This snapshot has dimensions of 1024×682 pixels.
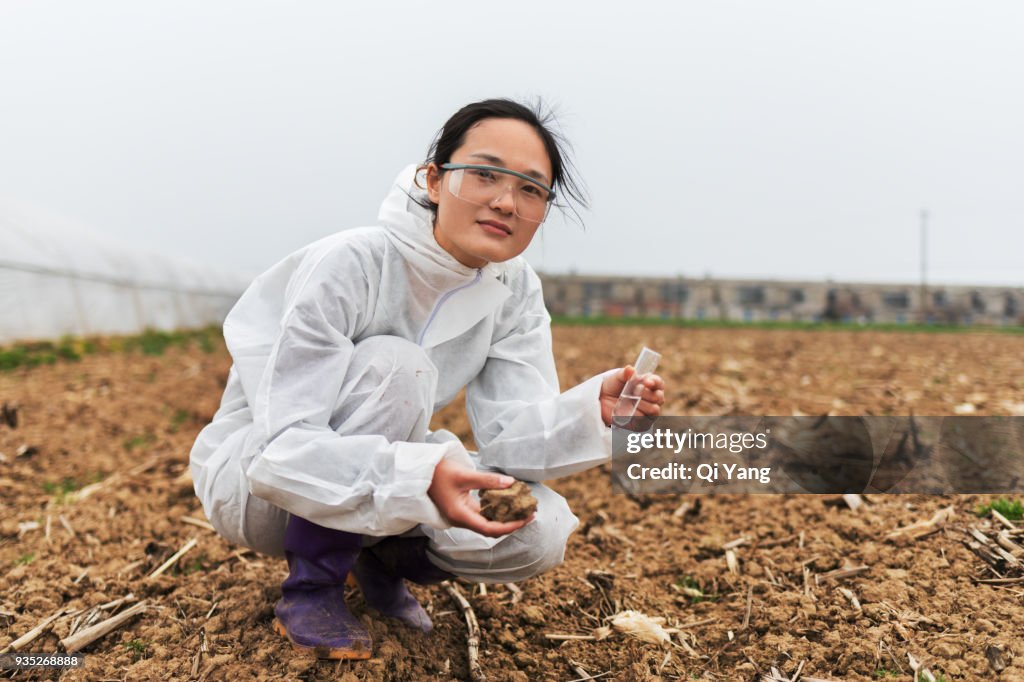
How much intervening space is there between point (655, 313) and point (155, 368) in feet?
78.2

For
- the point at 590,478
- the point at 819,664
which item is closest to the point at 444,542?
the point at 819,664

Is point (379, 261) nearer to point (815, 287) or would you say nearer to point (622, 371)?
point (622, 371)

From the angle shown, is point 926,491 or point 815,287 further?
point 815,287

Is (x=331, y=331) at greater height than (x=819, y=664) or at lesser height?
greater

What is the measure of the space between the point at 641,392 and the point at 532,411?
1.02ft

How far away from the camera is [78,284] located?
10.6m

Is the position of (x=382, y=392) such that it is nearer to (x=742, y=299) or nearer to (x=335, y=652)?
(x=335, y=652)

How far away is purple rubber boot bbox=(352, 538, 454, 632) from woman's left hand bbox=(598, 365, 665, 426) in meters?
0.60

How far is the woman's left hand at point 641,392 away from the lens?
66.0 inches

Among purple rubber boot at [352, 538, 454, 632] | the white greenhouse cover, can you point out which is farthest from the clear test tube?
the white greenhouse cover

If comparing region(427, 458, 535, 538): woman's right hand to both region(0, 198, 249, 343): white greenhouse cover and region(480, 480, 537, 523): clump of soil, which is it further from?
region(0, 198, 249, 343): white greenhouse cover

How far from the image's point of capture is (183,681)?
181 centimetres

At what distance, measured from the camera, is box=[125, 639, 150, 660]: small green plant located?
6.57ft

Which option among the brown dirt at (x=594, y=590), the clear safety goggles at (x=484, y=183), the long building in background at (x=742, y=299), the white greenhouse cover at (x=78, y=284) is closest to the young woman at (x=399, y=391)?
the clear safety goggles at (x=484, y=183)
